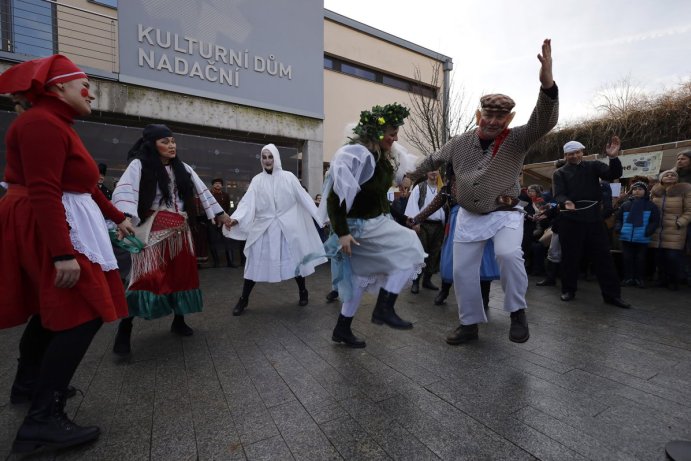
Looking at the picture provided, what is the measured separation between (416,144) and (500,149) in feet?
38.5

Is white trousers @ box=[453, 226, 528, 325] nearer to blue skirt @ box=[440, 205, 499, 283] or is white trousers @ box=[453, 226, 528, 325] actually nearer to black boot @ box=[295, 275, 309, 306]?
blue skirt @ box=[440, 205, 499, 283]

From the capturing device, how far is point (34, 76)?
1772 mm

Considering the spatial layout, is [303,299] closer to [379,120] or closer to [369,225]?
[369,225]

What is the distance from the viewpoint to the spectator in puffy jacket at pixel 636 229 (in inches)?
238

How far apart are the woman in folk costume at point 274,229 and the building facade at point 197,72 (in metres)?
5.81

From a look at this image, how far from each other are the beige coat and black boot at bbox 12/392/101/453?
7.53 metres

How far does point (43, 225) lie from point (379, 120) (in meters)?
2.13

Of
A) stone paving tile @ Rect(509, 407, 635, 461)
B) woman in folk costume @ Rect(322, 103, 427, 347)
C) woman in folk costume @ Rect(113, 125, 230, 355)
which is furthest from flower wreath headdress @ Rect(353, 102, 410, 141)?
stone paving tile @ Rect(509, 407, 635, 461)

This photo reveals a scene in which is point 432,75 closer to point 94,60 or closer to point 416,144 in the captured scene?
point 416,144

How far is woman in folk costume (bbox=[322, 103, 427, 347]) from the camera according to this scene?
2781 mm

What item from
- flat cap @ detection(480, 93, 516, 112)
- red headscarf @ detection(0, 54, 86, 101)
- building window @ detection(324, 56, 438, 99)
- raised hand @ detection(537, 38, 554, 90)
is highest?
building window @ detection(324, 56, 438, 99)

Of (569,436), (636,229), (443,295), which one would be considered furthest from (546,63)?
(636,229)

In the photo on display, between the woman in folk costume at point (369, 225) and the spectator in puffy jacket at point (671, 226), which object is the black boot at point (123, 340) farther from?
the spectator in puffy jacket at point (671, 226)

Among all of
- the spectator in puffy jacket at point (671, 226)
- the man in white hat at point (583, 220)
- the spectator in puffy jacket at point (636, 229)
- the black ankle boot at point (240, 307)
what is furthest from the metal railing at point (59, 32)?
the spectator in puffy jacket at point (671, 226)
